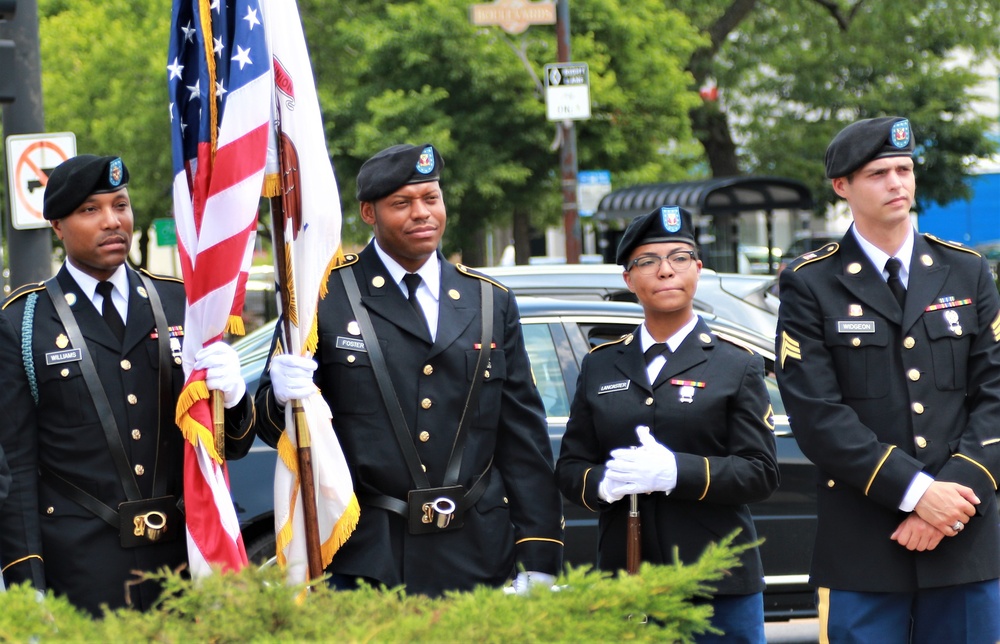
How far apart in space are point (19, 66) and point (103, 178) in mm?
5342

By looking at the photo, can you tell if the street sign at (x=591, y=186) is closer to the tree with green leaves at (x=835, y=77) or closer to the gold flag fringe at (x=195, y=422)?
the tree with green leaves at (x=835, y=77)

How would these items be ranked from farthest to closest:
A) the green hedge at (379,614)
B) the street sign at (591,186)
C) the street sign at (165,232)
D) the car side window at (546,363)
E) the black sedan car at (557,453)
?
the street sign at (165,232)
the street sign at (591,186)
the car side window at (546,363)
the black sedan car at (557,453)
the green hedge at (379,614)

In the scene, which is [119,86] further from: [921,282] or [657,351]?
[921,282]

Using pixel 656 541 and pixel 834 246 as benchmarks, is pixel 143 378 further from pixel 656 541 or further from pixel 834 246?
pixel 834 246

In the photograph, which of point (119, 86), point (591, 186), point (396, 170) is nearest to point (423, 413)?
point (396, 170)

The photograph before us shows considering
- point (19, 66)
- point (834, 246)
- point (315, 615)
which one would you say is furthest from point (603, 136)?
point (315, 615)

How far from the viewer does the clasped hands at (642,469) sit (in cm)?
372

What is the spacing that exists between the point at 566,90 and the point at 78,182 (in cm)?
1133

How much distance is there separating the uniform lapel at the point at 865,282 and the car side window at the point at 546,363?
91.2 inches

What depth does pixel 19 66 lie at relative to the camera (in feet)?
28.9

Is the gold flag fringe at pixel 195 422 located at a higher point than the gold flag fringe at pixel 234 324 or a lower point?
lower

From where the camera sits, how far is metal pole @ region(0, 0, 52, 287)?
8.85 m

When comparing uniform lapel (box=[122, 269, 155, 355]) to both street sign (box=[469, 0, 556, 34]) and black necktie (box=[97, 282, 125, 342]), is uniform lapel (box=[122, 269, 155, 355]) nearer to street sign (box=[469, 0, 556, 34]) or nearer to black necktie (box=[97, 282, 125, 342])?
black necktie (box=[97, 282, 125, 342])

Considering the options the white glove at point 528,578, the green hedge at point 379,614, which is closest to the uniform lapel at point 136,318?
the white glove at point 528,578
